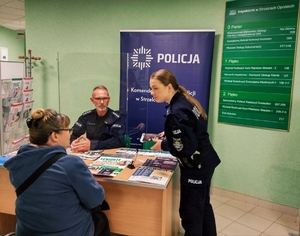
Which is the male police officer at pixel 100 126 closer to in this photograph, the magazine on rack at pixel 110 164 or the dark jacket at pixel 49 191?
the magazine on rack at pixel 110 164

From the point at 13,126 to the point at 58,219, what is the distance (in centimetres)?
226

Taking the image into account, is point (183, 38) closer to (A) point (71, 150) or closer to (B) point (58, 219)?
(A) point (71, 150)

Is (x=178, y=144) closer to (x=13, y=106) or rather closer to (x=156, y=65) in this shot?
(x=156, y=65)

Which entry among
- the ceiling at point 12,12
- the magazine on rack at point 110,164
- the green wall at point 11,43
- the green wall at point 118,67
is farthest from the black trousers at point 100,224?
the green wall at point 11,43

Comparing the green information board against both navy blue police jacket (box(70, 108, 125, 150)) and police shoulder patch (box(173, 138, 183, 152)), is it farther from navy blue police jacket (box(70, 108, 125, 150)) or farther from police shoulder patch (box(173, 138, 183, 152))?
police shoulder patch (box(173, 138, 183, 152))

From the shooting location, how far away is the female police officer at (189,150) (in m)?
1.86

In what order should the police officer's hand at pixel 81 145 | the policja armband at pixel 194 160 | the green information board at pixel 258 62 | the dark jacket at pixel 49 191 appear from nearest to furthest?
the dark jacket at pixel 49 191, the policja armband at pixel 194 160, the police officer's hand at pixel 81 145, the green information board at pixel 258 62

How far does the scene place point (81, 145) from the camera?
2.42 metres

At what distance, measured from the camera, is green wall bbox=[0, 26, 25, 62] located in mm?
7578

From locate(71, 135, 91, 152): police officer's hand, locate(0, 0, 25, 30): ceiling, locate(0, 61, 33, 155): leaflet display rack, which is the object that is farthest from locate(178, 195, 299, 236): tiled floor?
locate(0, 0, 25, 30): ceiling

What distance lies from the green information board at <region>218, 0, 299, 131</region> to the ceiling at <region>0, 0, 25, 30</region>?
3.51 metres

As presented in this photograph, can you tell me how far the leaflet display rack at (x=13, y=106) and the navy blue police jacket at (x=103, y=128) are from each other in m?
0.75

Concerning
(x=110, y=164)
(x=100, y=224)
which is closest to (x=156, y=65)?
(x=110, y=164)

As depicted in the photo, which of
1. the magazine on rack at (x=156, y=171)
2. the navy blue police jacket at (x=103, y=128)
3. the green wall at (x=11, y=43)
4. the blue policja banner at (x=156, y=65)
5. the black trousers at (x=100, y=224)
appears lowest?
the black trousers at (x=100, y=224)
